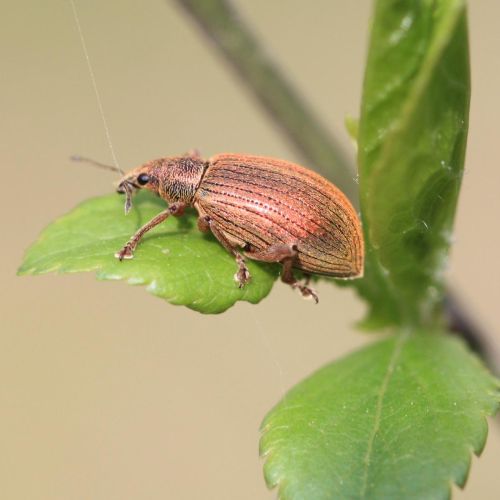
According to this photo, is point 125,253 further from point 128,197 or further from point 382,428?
point 382,428

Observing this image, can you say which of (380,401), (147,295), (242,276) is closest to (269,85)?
(242,276)

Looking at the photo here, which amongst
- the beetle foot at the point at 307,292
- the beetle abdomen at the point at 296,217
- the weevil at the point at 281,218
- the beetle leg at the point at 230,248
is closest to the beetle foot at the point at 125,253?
the weevil at the point at 281,218

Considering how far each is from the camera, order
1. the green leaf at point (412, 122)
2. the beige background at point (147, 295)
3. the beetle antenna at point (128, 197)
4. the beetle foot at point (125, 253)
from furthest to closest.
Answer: the beige background at point (147, 295) < the beetle antenna at point (128, 197) < the beetle foot at point (125, 253) < the green leaf at point (412, 122)

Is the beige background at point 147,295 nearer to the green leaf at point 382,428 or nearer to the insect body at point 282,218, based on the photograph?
the insect body at point 282,218

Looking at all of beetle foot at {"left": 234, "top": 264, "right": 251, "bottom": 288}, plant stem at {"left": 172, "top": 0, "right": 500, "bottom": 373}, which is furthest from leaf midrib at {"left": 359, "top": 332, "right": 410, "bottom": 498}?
beetle foot at {"left": 234, "top": 264, "right": 251, "bottom": 288}

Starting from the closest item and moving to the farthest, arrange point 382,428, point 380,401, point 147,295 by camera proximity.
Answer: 1. point 382,428
2. point 380,401
3. point 147,295

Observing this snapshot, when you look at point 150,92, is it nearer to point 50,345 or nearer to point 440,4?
point 50,345
